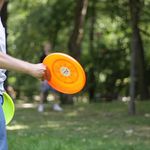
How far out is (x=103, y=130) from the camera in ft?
33.3

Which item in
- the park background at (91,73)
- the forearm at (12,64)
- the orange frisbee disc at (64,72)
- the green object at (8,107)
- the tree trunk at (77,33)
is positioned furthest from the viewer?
the tree trunk at (77,33)

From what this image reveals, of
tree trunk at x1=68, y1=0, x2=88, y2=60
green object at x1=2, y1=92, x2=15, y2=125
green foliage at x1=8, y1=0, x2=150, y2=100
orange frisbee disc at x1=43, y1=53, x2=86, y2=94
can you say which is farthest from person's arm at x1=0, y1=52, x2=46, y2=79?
green foliage at x1=8, y1=0, x2=150, y2=100

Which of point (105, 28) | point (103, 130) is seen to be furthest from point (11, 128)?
point (105, 28)

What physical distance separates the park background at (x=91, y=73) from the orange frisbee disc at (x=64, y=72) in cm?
345

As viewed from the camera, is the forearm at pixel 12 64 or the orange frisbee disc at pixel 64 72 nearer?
the forearm at pixel 12 64

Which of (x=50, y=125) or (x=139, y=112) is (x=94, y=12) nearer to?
(x=139, y=112)

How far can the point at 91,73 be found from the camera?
2583cm

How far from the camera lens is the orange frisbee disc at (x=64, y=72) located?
13.4 ft

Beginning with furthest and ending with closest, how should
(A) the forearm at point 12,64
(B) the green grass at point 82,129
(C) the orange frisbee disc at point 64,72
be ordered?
1. (B) the green grass at point 82,129
2. (C) the orange frisbee disc at point 64,72
3. (A) the forearm at point 12,64

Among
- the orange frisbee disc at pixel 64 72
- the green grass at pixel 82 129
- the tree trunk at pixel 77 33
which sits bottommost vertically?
the green grass at pixel 82 129

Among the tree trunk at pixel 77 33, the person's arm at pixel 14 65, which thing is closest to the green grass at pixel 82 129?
the tree trunk at pixel 77 33

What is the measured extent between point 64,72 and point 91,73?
21.6 meters

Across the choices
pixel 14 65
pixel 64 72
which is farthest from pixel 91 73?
pixel 14 65

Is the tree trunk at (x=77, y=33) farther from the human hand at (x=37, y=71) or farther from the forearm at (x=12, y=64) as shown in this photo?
the forearm at (x=12, y=64)
